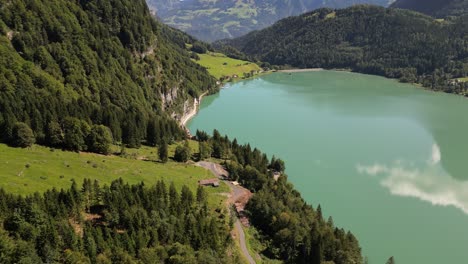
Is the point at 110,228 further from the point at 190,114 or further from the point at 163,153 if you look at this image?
the point at 190,114

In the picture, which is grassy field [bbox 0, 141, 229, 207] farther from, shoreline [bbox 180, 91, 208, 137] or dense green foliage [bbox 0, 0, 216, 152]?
shoreline [bbox 180, 91, 208, 137]

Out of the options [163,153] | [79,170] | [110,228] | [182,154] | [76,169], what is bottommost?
[110,228]

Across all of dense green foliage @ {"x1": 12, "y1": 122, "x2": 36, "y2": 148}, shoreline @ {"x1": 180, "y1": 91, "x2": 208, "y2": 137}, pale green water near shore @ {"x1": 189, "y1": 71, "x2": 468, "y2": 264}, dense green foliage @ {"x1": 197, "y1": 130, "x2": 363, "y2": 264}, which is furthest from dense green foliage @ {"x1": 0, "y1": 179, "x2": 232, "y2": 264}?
shoreline @ {"x1": 180, "y1": 91, "x2": 208, "y2": 137}

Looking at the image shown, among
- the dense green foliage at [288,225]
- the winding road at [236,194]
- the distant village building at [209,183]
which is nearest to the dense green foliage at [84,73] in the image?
the winding road at [236,194]

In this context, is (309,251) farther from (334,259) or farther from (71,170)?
(71,170)

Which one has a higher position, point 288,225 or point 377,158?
point 377,158

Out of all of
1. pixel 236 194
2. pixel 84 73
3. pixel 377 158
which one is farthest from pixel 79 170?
pixel 377 158
